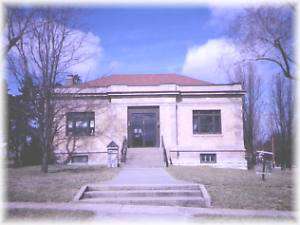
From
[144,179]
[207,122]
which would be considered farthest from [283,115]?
[144,179]

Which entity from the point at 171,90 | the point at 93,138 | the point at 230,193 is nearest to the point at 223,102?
the point at 171,90

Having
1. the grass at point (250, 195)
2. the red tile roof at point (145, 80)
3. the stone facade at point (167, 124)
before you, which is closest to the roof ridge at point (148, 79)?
the red tile roof at point (145, 80)

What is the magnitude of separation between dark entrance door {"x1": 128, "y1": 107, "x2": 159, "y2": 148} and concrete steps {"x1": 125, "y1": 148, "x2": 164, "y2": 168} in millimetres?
1542

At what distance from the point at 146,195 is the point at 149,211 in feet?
5.83

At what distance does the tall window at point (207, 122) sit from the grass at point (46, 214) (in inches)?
749

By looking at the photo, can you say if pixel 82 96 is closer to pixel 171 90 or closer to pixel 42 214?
pixel 171 90

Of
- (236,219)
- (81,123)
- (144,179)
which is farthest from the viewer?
(81,123)

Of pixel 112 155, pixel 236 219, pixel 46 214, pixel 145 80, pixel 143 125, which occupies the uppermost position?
pixel 145 80

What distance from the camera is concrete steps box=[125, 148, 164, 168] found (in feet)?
72.0

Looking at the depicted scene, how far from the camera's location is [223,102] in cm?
2673

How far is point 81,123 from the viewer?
2647cm

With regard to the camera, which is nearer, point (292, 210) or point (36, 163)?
point (292, 210)

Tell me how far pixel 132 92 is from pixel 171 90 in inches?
126

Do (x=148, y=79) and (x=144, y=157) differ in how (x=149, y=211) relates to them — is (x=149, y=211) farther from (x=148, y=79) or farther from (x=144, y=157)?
(x=148, y=79)
